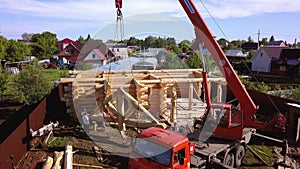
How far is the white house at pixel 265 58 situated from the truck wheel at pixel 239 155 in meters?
31.0

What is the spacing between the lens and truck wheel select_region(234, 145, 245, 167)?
332 inches

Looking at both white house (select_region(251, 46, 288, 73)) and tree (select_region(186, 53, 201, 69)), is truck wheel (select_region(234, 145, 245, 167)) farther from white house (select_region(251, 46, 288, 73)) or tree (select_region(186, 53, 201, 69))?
white house (select_region(251, 46, 288, 73))

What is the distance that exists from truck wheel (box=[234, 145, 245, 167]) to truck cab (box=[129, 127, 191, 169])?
2.39 meters

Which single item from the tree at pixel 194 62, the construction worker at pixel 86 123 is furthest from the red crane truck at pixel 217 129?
the tree at pixel 194 62

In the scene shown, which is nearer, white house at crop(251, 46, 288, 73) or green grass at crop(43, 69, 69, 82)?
green grass at crop(43, 69, 69, 82)

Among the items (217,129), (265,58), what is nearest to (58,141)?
(217,129)

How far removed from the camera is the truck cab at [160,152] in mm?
6264

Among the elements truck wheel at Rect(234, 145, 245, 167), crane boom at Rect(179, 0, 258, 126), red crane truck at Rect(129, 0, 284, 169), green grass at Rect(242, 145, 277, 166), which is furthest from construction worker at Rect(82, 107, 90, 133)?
green grass at Rect(242, 145, 277, 166)

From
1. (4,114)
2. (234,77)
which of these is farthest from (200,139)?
(4,114)

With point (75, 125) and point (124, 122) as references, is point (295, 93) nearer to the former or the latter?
point (124, 122)

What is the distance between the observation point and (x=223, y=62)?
883 centimetres

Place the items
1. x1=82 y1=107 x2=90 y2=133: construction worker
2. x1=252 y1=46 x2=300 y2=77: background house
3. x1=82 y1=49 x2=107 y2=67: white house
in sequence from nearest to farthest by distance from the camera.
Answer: x1=82 y1=107 x2=90 y2=133: construction worker
x1=252 y1=46 x2=300 y2=77: background house
x1=82 y1=49 x2=107 y2=67: white house

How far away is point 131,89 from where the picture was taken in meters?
12.1

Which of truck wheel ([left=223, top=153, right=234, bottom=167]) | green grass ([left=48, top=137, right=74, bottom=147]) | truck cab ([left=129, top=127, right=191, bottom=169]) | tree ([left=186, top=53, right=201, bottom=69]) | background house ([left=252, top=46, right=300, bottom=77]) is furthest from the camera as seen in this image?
background house ([left=252, top=46, right=300, bottom=77])
